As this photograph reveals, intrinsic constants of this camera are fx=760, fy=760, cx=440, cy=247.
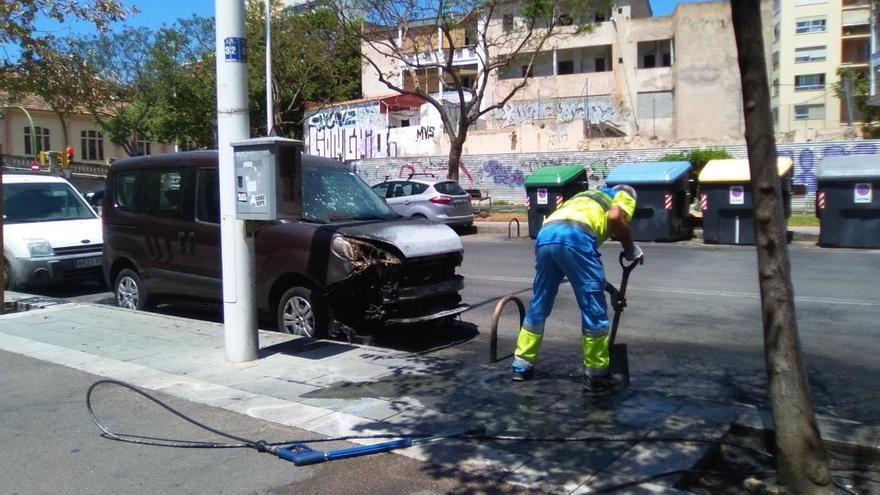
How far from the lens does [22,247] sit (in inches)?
426

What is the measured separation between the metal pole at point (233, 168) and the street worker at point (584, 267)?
2368 mm

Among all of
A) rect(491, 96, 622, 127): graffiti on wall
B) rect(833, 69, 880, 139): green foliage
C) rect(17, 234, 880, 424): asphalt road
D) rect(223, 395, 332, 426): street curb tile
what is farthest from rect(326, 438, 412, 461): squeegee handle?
rect(491, 96, 622, 127): graffiti on wall

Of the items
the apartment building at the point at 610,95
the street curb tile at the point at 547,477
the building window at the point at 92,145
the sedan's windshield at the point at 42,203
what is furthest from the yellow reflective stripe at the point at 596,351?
the building window at the point at 92,145

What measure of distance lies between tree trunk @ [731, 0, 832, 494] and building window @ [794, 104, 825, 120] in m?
52.2

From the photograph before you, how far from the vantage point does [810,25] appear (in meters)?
51.3

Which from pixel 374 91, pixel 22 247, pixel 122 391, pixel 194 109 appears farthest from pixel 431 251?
pixel 374 91

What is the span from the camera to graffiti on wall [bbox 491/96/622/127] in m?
45.8

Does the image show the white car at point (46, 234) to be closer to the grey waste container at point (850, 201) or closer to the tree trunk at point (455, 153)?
the grey waste container at point (850, 201)

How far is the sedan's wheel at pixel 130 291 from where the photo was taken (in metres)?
9.20

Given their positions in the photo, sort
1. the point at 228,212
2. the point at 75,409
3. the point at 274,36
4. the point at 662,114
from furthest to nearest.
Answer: the point at 662,114, the point at 274,36, the point at 228,212, the point at 75,409

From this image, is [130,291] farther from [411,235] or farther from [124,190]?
[411,235]

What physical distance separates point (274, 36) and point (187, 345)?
28.2 m

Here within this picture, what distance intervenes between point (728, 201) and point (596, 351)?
12654 millimetres

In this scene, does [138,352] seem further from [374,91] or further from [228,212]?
[374,91]
